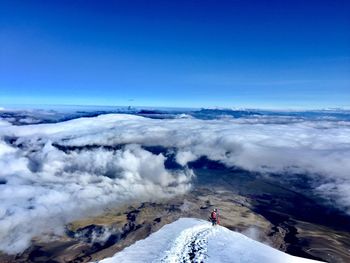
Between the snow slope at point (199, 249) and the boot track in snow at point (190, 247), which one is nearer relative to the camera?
the boot track in snow at point (190, 247)

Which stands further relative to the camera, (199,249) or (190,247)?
(190,247)

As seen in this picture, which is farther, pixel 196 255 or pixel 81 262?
pixel 81 262

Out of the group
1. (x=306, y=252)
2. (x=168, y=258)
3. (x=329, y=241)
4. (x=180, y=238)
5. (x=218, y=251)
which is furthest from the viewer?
(x=329, y=241)

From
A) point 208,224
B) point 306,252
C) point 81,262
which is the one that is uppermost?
point 208,224

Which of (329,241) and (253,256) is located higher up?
(253,256)

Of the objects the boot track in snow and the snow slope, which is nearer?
the boot track in snow

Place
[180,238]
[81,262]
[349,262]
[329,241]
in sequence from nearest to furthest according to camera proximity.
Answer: [180,238]
[349,262]
[81,262]
[329,241]

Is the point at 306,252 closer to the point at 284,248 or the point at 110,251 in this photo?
the point at 284,248

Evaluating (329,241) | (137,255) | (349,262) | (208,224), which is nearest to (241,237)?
(208,224)
